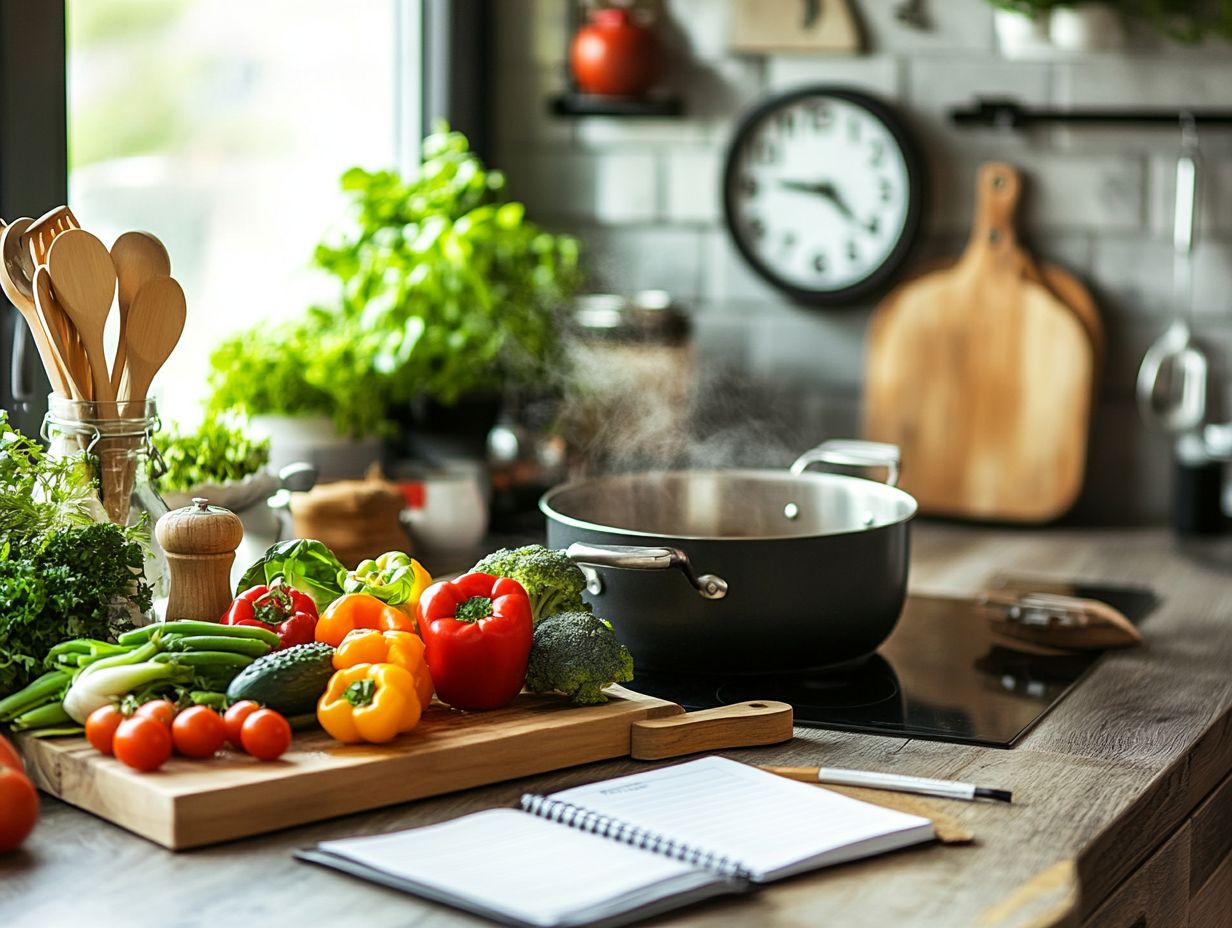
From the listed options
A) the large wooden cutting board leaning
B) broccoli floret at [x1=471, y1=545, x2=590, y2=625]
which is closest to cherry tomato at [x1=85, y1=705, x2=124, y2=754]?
broccoli floret at [x1=471, y1=545, x2=590, y2=625]

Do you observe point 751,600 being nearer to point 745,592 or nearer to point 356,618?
point 745,592

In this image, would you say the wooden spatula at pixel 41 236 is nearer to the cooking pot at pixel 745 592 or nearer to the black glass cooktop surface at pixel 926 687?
the cooking pot at pixel 745 592

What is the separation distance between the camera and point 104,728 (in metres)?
1.09

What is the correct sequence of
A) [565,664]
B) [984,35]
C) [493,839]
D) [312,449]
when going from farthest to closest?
[984,35] → [312,449] → [565,664] → [493,839]

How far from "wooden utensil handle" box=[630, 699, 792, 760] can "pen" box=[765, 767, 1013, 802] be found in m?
0.10

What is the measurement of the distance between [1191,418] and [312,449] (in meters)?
1.29

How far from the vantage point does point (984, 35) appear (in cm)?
245

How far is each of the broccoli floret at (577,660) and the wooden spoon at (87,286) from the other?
0.44 metres

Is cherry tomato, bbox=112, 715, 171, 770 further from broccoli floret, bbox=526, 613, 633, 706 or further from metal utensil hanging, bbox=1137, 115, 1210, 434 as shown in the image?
metal utensil hanging, bbox=1137, 115, 1210, 434

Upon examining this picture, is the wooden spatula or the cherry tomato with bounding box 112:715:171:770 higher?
the wooden spatula

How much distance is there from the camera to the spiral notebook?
93 cm

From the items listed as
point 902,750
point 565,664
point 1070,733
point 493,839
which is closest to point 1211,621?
point 1070,733

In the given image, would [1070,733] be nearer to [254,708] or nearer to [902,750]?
[902,750]

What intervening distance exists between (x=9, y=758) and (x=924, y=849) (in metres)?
0.61
